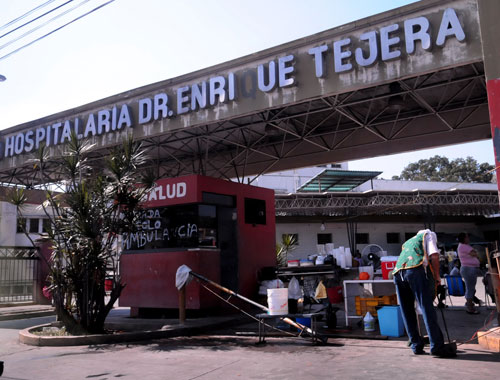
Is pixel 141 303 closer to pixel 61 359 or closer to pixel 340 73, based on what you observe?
pixel 61 359

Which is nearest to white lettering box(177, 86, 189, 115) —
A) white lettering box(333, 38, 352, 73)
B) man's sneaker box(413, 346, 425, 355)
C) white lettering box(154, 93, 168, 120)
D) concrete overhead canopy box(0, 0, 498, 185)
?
concrete overhead canopy box(0, 0, 498, 185)

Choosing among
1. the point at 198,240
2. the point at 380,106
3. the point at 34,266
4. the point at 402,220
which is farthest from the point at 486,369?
the point at 402,220

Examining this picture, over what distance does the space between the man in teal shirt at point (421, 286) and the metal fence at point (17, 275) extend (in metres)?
15.0

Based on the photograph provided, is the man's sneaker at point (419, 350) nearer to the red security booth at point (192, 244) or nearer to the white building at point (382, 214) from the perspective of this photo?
the red security booth at point (192, 244)

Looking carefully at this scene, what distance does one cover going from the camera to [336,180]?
99.0ft

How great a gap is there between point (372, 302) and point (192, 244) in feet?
15.3

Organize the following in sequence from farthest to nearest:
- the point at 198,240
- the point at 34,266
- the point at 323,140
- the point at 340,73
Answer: the point at 34,266, the point at 323,140, the point at 198,240, the point at 340,73

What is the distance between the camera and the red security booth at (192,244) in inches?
439

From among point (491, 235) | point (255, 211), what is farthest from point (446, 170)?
point (255, 211)

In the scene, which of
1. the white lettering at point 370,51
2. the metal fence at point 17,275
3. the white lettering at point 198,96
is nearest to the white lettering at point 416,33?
the white lettering at point 370,51

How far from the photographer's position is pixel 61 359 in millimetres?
7070

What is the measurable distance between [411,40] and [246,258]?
7021 millimetres

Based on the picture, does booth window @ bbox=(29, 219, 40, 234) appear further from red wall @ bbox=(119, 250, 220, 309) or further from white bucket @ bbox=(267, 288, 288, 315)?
white bucket @ bbox=(267, 288, 288, 315)

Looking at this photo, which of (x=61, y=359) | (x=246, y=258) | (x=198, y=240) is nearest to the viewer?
(x=61, y=359)
